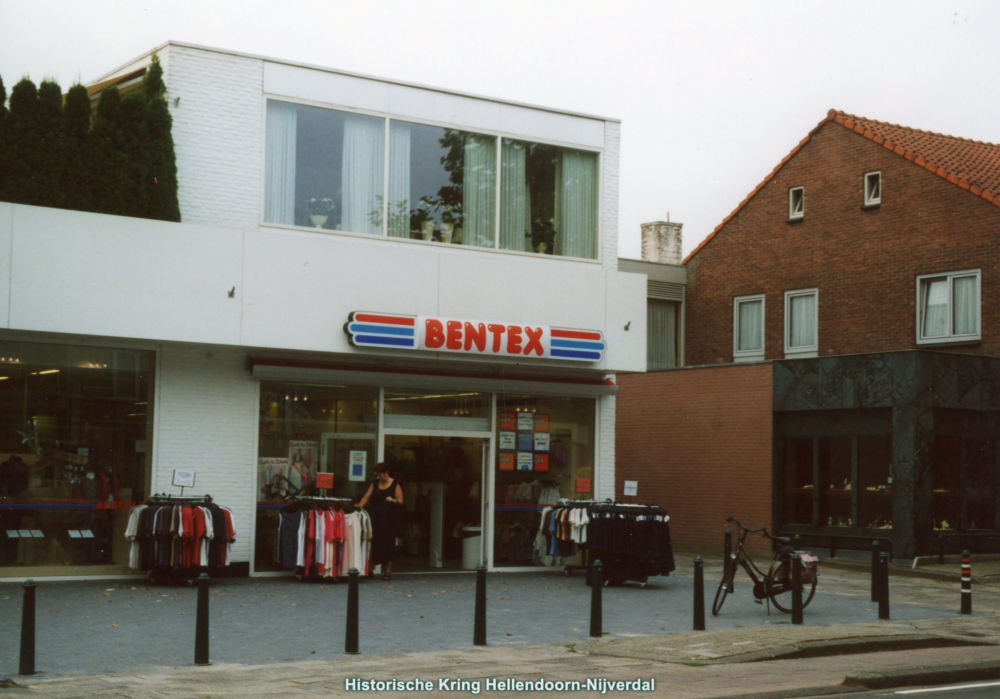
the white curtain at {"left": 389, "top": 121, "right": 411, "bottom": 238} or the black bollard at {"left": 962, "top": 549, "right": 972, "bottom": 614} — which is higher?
the white curtain at {"left": 389, "top": 121, "right": 411, "bottom": 238}

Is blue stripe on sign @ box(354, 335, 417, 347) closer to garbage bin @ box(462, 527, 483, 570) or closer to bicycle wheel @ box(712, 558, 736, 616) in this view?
garbage bin @ box(462, 527, 483, 570)

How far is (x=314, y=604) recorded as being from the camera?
44.5 feet

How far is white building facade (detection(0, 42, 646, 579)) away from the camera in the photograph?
15.0m

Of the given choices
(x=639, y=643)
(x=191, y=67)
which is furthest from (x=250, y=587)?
(x=191, y=67)

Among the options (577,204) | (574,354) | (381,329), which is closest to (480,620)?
(381,329)

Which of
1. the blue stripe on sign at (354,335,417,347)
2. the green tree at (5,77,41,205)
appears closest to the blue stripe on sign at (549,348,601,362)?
the blue stripe on sign at (354,335,417,347)

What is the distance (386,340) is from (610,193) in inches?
204

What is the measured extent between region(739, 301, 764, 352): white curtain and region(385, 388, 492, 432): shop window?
12389 mm

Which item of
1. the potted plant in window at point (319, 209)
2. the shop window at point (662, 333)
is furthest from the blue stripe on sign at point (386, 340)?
the shop window at point (662, 333)

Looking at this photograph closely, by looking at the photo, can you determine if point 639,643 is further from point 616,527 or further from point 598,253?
point 598,253

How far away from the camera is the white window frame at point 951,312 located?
Result: 23484 mm

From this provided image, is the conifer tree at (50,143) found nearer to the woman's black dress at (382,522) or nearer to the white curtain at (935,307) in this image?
the woman's black dress at (382,522)

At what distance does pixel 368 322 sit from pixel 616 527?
4.56m

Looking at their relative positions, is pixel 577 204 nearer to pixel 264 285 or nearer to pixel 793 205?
pixel 264 285
